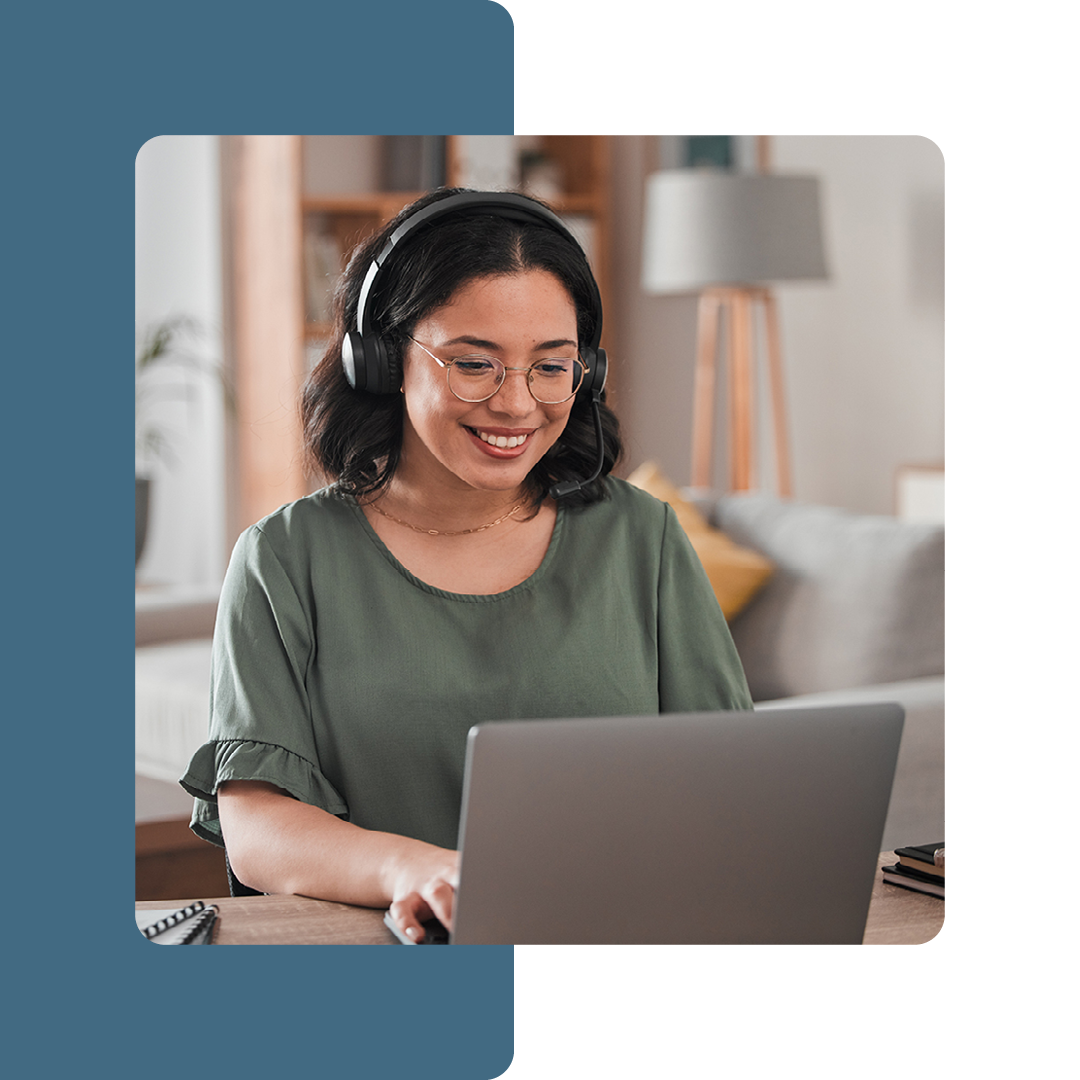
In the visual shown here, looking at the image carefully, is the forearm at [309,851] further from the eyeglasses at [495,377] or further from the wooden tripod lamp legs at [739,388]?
the wooden tripod lamp legs at [739,388]

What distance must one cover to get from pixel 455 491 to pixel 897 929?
473 millimetres

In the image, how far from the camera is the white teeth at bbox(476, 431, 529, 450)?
0.88 m

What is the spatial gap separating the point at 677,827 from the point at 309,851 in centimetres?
28

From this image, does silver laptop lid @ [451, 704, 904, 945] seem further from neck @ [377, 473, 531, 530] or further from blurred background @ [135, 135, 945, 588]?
blurred background @ [135, 135, 945, 588]


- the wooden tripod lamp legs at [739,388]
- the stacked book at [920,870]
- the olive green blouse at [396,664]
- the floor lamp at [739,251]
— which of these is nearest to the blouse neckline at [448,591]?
the olive green blouse at [396,664]

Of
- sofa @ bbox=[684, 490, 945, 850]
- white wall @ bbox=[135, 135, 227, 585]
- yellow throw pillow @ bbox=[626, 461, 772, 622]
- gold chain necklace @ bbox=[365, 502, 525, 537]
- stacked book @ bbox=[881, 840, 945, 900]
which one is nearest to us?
stacked book @ bbox=[881, 840, 945, 900]

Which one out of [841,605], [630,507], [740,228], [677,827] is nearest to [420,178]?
[740,228]

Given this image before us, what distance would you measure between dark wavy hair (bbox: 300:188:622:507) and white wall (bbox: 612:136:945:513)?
1587 millimetres

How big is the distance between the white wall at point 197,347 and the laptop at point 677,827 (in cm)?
252

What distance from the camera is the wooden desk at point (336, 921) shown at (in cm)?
71

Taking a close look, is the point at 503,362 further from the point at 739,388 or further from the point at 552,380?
the point at 739,388

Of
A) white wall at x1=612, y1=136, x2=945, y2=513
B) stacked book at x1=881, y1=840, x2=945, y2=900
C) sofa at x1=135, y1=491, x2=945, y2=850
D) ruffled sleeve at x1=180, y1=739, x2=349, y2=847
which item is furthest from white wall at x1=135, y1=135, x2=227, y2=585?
stacked book at x1=881, y1=840, x2=945, y2=900

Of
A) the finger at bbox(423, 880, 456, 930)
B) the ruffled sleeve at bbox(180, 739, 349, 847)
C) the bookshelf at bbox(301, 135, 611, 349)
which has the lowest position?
the finger at bbox(423, 880, 456, 930)
